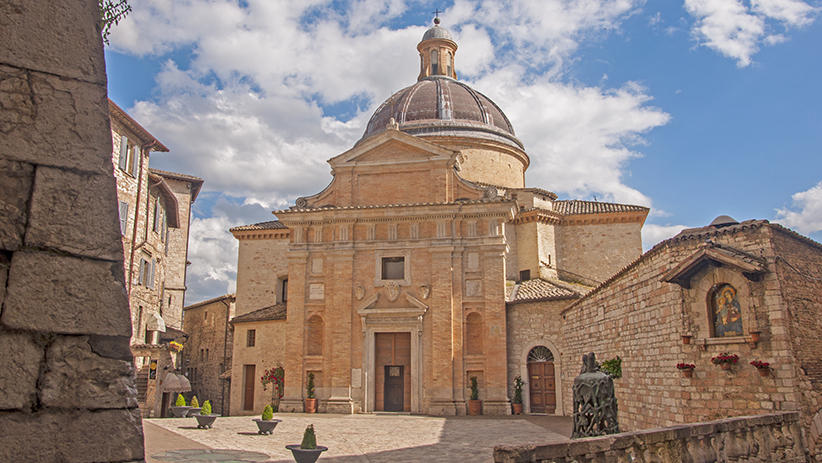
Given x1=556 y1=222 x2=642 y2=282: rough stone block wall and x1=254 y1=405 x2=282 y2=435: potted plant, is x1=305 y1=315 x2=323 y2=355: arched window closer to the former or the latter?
x1=254 y1=405 x2=282 y2=435: potted plant

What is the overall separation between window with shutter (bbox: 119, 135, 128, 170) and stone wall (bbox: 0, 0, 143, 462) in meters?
22.7

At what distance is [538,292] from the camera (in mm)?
24781

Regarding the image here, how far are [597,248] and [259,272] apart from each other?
17593 millimetres

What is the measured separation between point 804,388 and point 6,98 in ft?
38.6

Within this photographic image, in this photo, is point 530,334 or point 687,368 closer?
point 687,368

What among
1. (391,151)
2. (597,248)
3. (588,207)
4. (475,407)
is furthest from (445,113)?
(475,407)

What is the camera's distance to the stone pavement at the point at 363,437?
11.7 meters

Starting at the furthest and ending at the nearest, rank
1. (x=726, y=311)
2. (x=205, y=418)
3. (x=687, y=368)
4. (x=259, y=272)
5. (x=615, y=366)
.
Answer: (x=259, y=272) < (x=205, y=418) < (x=615, y=366) < (x=687, y=368) < (x=726, y=311)

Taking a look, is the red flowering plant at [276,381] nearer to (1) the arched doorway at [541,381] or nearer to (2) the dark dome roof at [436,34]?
(1) the arched doorway at [541,381]


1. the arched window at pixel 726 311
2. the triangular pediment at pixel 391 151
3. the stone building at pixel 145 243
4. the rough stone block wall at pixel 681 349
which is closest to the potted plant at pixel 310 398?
the stone building at pixel 145 243

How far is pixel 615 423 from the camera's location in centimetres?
813

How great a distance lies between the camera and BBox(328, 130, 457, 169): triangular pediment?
25516 millimetres

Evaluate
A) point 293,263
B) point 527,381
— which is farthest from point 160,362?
point 527,381

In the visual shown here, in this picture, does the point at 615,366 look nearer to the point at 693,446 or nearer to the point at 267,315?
the point at 693,446
